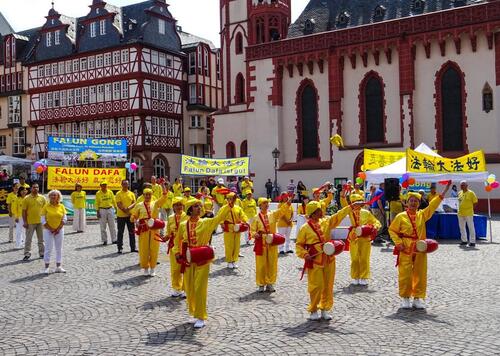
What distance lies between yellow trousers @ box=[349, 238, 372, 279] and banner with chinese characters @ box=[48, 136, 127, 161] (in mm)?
20252

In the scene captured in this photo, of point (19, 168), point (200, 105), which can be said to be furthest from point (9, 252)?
point (200, 105)

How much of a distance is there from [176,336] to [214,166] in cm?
2046

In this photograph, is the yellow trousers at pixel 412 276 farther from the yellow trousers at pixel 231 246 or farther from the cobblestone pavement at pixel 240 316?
the yellow trousers at pixel 231 246

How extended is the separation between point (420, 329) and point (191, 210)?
3.39 metres

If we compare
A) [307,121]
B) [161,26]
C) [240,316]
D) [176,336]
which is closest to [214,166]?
[307,121]

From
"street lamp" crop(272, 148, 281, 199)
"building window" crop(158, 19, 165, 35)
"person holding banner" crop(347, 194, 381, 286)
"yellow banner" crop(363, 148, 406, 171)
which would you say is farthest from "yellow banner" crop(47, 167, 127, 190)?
"building window" crop(158, 19, 165, 35)

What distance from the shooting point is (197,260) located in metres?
7.34

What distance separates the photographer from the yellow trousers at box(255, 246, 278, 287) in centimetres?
978

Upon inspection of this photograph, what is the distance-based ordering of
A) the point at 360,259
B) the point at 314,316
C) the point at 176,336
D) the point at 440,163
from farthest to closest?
the point at 440,163 → the point at 360,259 → the point at 314,316 → the point at 176,336

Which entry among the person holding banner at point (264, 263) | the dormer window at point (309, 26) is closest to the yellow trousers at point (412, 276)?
the person holding banner at point (264, 263)

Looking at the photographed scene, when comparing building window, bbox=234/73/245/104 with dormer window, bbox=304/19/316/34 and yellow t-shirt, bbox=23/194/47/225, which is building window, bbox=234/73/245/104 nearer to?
dormer window, bbox=304/19/316/34

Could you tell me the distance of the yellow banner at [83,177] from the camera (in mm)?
23953

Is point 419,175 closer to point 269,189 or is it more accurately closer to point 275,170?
point 275,170

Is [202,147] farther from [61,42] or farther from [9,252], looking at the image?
[9,252]
